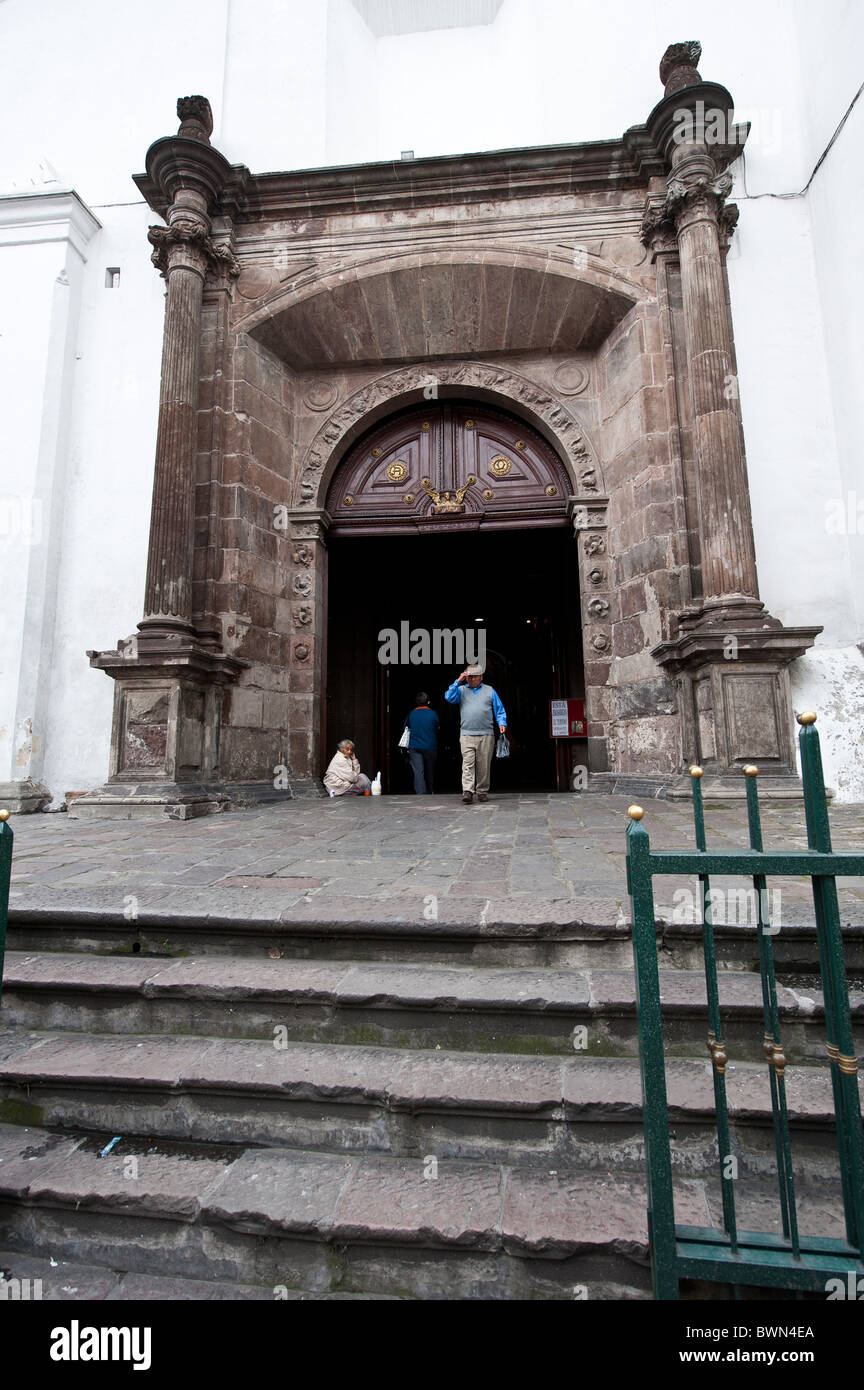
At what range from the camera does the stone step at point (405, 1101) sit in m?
1.63

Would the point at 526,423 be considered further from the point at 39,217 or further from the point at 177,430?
the point at 39,217

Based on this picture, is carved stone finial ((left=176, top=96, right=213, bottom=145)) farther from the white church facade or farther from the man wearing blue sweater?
the man wearing blue sweater

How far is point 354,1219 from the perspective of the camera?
4.80 feet

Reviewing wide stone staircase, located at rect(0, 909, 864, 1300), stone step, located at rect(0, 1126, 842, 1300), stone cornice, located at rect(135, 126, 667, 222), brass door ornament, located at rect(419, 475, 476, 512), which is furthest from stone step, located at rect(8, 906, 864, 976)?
stone cornice, located at rect(135, 126, 667, 222)

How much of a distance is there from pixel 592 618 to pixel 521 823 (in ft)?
9.92

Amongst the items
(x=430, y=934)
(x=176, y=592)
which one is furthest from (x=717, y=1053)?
(x=176, y=592)

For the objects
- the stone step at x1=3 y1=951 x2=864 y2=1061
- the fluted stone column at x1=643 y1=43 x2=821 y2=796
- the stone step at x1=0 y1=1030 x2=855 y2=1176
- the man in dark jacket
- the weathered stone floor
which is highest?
the fluted stone column at x1=643 y1=43 x2=821 y2=796

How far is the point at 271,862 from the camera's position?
10.7 ft

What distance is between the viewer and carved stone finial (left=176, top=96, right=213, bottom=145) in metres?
6.64

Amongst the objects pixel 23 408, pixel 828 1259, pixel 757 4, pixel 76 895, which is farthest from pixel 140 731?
pixel 757 4

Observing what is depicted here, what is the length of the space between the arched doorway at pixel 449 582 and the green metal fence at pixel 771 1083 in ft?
21.8

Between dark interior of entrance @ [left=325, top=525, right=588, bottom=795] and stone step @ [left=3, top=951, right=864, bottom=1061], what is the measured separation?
6.35 m

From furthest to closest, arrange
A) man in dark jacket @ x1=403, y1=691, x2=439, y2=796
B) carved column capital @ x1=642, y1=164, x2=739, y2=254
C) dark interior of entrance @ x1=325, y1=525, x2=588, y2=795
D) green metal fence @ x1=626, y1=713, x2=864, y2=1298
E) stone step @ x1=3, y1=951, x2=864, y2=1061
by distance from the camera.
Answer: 1. dark interior of entrance @ x1=325, y1=525, x2=588, y2=795
2. man in dark jacket @ x1=403, y1=691, x2=439, y2=796
3. carved column capital @ x1=642, y1=164, x2=739, y2=254
4. stone step @ x1=3, y1=951, x2=864, y2=1061
5. green metal fence @ x1=626, y1=713, x2=864, y2=1298
